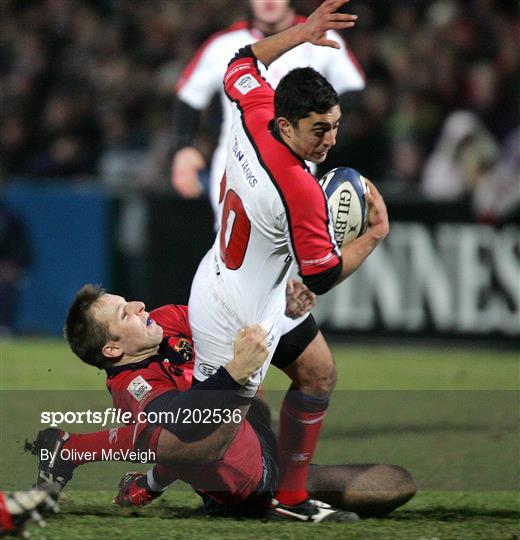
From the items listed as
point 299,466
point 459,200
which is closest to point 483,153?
point 459,200

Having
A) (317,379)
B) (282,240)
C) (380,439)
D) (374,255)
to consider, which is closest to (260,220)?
(282,240)

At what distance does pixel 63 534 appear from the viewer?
4.41m

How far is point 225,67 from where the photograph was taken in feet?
23.6

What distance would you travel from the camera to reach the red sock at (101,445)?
470 centimetres

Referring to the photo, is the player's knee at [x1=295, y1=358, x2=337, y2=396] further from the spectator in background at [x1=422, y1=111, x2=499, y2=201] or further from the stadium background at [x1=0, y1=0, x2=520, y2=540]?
the spectator in background at [x1=422, y1=111, x2=499, y2=201]

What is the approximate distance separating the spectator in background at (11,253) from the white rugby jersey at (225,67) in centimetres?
438

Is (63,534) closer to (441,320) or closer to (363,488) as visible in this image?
(363,488)

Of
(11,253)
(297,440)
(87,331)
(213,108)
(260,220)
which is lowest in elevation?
(11,253)

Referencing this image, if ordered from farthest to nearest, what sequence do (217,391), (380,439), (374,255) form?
(374,255)
(380,439)
(217,391)

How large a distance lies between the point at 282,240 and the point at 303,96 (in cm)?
55

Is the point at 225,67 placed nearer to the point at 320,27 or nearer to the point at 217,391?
the point at 320,27

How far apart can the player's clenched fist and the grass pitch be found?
58cm

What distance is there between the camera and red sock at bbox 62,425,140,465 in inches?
185

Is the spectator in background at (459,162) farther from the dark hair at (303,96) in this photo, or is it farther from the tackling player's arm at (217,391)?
the tackling player's arm at (217,391)
